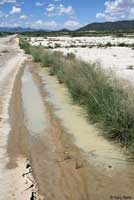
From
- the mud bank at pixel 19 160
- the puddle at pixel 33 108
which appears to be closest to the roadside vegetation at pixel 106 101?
the puddle at pixel 33 108

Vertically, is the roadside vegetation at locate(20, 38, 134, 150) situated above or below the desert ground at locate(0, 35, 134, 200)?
above

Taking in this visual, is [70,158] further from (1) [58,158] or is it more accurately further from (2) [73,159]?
(1) [58,158]

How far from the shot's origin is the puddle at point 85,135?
765 cm

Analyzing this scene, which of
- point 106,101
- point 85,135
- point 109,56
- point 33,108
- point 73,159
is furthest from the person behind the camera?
point 109,56

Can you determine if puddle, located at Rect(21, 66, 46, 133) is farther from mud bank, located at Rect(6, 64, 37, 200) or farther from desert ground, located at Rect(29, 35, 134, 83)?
desert ground, located at Rect(29, 35, 134, 83)

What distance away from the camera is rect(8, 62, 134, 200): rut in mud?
6.31m

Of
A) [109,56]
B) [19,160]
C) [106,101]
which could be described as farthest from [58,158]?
[109,56]

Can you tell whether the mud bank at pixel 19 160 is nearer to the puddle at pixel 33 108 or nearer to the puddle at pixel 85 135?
the puddle at pixel 33 108

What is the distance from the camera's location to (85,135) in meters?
9.34

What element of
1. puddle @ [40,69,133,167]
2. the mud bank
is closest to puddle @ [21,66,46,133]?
the mud bank

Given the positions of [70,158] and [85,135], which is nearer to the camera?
[70,158]

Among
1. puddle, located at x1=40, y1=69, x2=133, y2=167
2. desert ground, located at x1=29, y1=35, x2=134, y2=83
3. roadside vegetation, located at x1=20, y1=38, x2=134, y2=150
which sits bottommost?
desert ground, located at x1=29, y1=35, x2=134, y2=83

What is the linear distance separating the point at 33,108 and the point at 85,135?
13.1ft

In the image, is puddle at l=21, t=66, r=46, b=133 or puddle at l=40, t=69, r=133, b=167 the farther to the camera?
puddle at l=21, t=66, r=46, b=133
